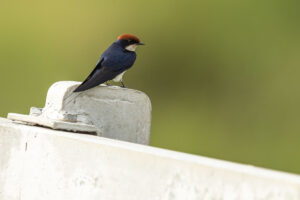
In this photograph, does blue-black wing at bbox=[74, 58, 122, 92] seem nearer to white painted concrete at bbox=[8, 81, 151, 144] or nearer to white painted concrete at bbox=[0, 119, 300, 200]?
white painted concrete at bbox=[8, 81, 151, 144]

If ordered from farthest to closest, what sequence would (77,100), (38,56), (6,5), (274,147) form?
1. (6,5)
2. (38,56)
3. (274,147)
4. (77,100)

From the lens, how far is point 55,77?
28.9ft

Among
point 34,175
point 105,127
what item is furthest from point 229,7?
point 34,175

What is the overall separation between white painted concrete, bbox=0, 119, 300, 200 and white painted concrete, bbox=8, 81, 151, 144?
0.96 ft

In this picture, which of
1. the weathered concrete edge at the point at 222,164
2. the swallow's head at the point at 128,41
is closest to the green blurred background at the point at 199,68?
the swallow's head at the point at 128,41

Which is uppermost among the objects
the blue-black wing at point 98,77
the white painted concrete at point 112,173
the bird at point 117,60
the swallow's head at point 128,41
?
the swallow's head at point 128,41

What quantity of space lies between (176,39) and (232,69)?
965 mm

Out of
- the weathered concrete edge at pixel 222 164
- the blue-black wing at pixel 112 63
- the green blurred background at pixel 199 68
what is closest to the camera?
the weathered concrete edge at pixel 222 164

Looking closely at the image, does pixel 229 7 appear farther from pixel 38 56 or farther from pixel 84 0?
pixel 38 56

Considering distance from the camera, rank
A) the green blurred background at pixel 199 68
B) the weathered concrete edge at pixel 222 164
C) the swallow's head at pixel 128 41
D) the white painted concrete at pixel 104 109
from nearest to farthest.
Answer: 1. the weathered concrete edge at pixel 222 164
2. the white painted concrete at pixel 104 109
3. the swallow's head at pixel 128 41
4. the green blurred background at pixel 199 68

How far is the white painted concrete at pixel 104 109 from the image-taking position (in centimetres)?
342

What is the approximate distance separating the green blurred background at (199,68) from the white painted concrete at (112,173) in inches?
215

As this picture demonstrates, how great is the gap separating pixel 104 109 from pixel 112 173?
1.08 metres

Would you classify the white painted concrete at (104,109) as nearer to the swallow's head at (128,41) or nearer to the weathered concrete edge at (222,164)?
the weathered concrete edge at (222,164)
